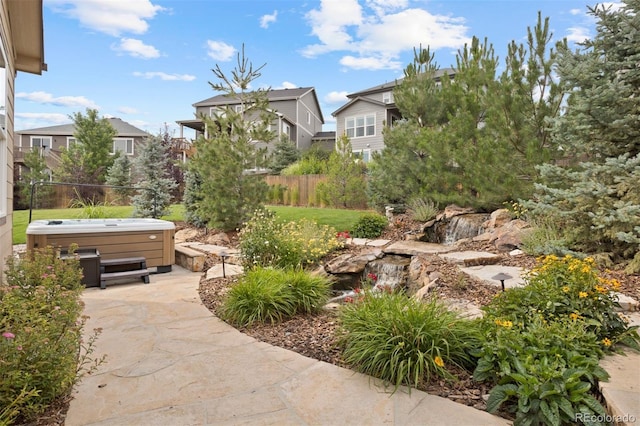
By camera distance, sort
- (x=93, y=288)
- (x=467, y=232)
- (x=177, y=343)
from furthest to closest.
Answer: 1. (x=467, y=232)
2. (x=93, y=288)
3. (x=177, y=343)

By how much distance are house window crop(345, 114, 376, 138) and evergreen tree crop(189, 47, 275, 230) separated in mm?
13485

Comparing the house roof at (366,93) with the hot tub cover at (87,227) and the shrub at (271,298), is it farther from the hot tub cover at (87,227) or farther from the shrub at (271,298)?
the shrub at (271,298)

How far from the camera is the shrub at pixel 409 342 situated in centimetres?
228

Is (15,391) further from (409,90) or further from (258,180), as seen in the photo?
(409,90)

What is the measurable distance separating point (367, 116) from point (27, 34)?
710 inches

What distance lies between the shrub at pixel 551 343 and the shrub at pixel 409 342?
173mm

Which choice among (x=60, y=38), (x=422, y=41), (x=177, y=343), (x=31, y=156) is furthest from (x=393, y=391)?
(x=31, y=156)

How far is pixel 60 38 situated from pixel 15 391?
7.18m

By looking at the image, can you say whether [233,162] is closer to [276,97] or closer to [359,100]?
[359,100]

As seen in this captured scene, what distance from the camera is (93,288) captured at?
491 cm

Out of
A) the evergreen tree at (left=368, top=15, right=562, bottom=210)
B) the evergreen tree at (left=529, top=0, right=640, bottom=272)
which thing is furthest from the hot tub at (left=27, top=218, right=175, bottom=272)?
the evergreen tree at (left=368, top=15, right=562, bottom=210)

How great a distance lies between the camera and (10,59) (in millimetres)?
4566

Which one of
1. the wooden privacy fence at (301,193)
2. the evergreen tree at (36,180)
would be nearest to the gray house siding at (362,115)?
the wooden privacy fence at (301,193)

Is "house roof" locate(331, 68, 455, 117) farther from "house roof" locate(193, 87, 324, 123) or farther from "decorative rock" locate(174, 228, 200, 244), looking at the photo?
"decorative rock" locate(174, 228, 200, 244)
